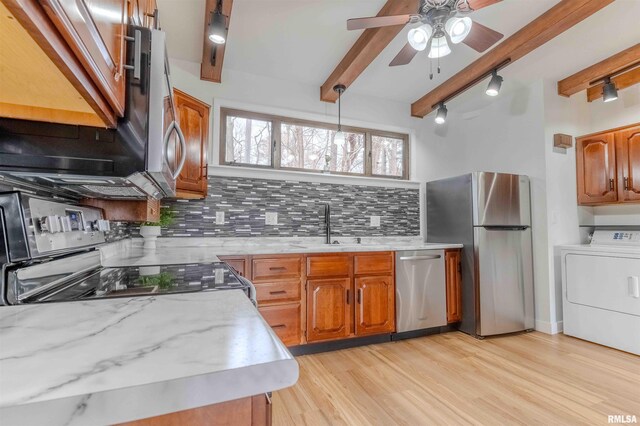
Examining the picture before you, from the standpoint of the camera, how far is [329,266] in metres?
2.59

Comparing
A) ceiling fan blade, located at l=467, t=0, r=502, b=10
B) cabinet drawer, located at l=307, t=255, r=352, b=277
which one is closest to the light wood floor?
cabinet drawer, located at l=307, t=255, r=352, b=277

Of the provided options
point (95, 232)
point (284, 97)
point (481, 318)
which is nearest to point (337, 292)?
point (481, 318)

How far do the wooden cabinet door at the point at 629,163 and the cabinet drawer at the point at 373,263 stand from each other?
2334 mm

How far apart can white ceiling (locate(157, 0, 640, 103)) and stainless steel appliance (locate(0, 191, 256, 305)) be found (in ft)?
5.86

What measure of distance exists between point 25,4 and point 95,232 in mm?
1220

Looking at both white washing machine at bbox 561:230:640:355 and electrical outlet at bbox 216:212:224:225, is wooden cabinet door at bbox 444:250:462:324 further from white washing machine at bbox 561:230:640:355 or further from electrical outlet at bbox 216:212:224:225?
electrical outlet at bbox 216:212:224:225

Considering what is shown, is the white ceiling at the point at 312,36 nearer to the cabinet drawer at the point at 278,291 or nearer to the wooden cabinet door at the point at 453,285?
the wooden cabinet door at the point at 453,285

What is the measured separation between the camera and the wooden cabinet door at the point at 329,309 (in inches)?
99.0

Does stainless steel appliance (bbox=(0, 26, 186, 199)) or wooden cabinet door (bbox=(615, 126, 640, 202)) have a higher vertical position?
wooden cabinet door (bbox=(615, 126, 640, 202))

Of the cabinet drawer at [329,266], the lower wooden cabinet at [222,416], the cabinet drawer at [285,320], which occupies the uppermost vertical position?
the lower wooden cabinet at [222,416]

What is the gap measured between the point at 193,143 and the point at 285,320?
1.58m

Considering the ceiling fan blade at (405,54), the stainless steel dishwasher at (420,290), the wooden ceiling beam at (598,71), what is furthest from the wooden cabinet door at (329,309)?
the wooden ceiling beam at (598,71)

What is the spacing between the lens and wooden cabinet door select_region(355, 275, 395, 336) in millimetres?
2668

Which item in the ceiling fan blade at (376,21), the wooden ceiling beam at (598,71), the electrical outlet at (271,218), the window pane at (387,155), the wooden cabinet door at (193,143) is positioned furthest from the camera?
the window pane at (387,155)
